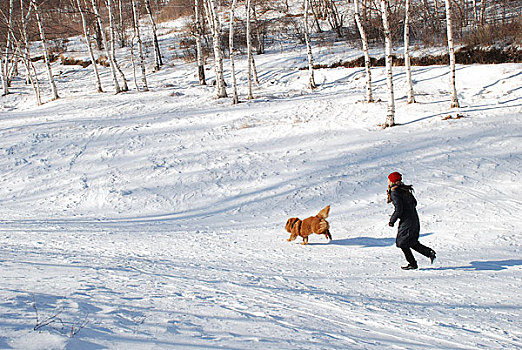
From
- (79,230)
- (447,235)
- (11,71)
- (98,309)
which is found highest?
(11,71)

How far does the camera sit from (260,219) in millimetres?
10031

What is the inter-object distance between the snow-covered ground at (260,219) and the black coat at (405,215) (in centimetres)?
55

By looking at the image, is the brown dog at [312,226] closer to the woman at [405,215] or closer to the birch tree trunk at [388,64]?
the woman at [405,215]

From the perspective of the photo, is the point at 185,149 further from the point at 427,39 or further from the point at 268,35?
the point at 268,35

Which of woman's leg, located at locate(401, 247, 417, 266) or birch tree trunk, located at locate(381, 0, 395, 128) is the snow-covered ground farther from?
birch tree trunk, located at locate(381, 0, 395, 128)

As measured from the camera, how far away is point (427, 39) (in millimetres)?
29141

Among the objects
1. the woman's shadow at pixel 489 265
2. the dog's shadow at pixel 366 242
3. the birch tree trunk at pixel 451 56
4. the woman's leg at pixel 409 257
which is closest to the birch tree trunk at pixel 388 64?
the birch tree trunk at pixel 451 56

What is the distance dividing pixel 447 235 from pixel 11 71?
40608mm

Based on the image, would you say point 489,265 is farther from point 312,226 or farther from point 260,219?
point 260,219

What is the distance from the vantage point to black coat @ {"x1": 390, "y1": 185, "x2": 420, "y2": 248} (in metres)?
6.09

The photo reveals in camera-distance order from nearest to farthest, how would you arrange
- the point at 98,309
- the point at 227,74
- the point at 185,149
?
the point at 98,309
the point at 185,149
the point at 227,74

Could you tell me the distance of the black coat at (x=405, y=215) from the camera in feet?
20.0

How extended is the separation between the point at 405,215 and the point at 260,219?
4.58 meters

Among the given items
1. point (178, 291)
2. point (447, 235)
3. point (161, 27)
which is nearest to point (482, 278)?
point (447, 235)
